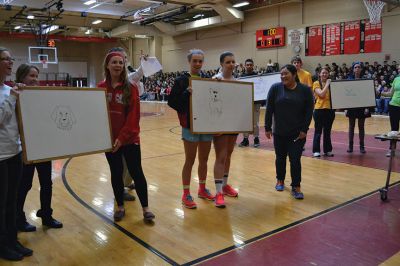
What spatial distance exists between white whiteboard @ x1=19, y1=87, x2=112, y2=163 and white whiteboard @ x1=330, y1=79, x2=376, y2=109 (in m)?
4.25

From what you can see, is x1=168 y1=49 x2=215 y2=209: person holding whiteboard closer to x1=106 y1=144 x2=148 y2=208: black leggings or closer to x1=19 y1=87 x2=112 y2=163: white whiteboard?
x1=106 y1=144 x2=148 y2=208: black leggings

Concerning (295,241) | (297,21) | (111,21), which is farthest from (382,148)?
(111,21)

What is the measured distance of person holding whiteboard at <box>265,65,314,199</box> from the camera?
158 inches

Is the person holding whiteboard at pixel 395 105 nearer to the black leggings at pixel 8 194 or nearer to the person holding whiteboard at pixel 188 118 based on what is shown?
the person holding whiteboard at pixel 188 118

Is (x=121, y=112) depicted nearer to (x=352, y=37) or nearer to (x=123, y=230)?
(x=123, y=230)

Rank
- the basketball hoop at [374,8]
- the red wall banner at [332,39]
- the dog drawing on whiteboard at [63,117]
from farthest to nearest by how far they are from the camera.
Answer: the red wall banner at [332,39], the basketball hoop at [374,8], the dog drawing on whiteboard at [63,117]

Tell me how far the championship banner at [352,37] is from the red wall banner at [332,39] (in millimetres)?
356

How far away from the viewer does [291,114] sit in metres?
4.03

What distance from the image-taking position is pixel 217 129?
373cm

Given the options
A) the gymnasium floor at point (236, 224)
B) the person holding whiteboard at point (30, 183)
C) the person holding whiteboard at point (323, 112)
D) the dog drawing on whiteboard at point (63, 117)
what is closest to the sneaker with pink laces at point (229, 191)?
the gymnasium floor at point (236, 224)

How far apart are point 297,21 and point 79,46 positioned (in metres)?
20.7

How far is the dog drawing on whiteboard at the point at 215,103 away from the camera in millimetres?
3732

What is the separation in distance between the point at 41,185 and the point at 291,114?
2.60m

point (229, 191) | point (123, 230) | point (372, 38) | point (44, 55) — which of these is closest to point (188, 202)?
point (229, 191)
